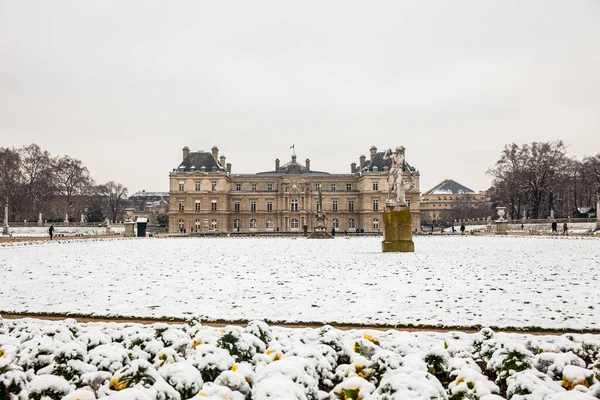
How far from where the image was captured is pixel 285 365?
3.30 meters

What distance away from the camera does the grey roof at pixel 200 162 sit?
67.6 metres

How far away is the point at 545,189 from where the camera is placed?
5316 centimetres

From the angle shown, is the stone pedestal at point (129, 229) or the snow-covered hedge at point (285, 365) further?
the stone pedestal at point (129, 229)

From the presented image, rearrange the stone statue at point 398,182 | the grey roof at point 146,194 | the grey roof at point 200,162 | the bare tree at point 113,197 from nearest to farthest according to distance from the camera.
A: 1. the stone statue at point 398,182
2. the grey roof at point 200,162
3. the bare tree at point 113,197
4. the grey roof at point 146,194

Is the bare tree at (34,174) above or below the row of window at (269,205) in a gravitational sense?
above

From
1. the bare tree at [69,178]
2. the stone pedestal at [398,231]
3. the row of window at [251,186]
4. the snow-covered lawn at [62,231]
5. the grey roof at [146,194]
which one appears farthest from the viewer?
the grey roof at [146,194]

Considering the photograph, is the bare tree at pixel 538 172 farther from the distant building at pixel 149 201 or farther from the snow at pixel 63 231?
the distant building at pixel 149 201

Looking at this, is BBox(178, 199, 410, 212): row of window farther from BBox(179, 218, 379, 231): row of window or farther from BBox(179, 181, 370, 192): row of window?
BBox(179, 181, 370, 192): row of window

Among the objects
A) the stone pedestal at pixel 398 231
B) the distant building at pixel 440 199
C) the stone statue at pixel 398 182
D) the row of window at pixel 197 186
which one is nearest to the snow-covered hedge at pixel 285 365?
the stone pedestal at pixel 398 231

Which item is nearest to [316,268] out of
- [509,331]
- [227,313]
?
[227,313]

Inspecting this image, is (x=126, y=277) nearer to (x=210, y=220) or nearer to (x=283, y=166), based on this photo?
(x=210, y=220)

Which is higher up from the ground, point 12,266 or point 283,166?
point 283,166

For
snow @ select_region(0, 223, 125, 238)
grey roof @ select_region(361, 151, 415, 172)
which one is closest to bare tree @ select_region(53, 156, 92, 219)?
snow @ select_region(0, 223, 125, 238)

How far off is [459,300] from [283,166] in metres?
70.4
